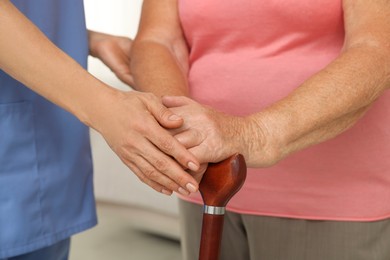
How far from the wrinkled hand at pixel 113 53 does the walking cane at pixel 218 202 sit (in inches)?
18.6

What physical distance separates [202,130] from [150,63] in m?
0.27

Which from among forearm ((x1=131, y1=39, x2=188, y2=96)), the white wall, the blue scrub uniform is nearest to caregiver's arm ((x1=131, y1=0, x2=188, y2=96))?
forearm ((x1=131, y1=39, x2=188, y2=96))

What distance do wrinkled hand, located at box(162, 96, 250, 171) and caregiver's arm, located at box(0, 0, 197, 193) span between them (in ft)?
0.07

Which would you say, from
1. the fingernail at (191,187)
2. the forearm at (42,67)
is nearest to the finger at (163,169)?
the fingernail at (191,187)

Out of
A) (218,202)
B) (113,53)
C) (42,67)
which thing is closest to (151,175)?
(218,202)

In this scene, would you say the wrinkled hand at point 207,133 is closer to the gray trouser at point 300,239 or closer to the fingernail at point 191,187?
the fingernail at point 191,187

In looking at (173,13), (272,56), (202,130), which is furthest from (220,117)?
(173,13)

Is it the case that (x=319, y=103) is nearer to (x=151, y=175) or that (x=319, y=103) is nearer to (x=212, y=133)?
(x=212, y=133)

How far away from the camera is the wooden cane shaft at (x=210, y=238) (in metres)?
1.02

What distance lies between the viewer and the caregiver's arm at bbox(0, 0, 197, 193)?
1054 mm

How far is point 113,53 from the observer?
1.47 meters

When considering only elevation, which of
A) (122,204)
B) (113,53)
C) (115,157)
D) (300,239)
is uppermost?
(113,53)

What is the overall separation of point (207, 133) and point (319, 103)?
0.19 meters

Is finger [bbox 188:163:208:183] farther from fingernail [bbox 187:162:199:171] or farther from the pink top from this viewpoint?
the pink top
